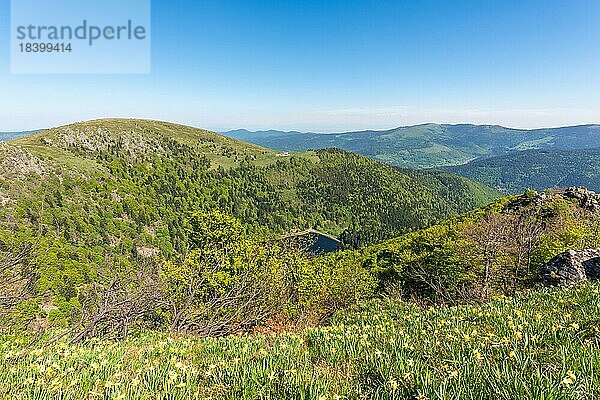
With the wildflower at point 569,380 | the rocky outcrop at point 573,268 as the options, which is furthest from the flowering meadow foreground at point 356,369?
the rocky outcrop at point 573,268

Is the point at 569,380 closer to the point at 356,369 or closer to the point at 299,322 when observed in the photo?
the point at 356,369

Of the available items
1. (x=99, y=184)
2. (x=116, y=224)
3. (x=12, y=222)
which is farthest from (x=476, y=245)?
(x=99, y=184)

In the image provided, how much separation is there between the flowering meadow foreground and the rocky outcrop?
8039mm

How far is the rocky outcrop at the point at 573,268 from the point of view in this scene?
1259cm

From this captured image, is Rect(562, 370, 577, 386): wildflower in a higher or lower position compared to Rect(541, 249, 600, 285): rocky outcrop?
higher

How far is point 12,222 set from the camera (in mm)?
88812

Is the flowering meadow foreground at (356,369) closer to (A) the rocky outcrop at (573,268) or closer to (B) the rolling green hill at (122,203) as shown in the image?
(A) the rocky outcrop at (573,268)

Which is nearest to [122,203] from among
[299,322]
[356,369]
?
[299,322]

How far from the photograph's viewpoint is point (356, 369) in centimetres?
457

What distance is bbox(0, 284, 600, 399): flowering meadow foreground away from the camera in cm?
332

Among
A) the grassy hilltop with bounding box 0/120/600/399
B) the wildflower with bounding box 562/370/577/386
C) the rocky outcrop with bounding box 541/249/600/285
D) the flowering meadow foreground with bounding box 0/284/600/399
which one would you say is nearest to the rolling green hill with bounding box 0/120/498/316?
the grassy hilltop with bounding box 0/120/600/399

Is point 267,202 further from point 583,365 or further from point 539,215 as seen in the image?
point 583,365

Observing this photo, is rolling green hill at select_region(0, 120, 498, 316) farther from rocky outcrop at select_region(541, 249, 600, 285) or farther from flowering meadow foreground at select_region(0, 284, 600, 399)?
flowering meadow foreground at select_region(0, 284, 600, 399)

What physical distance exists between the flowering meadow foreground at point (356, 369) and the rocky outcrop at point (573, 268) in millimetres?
8039
